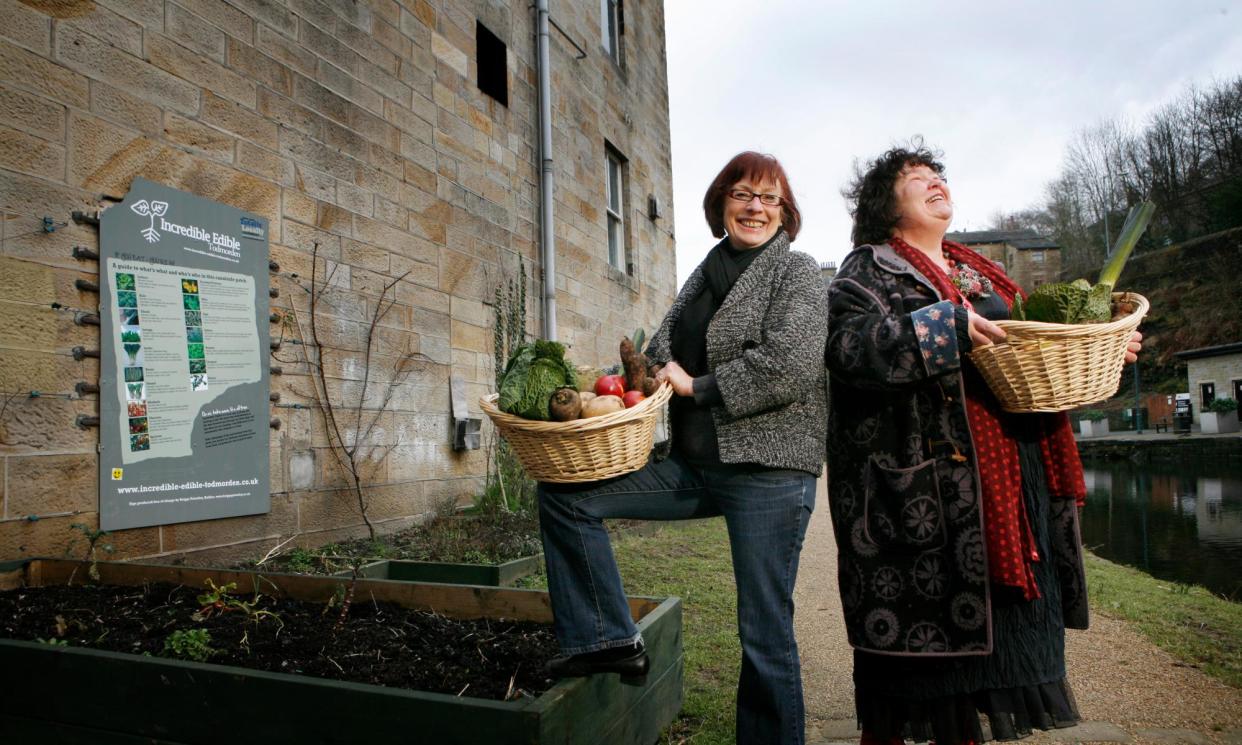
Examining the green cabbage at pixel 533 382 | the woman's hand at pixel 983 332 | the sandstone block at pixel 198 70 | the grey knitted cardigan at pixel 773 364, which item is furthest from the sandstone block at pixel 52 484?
the woman's hand at pixel 983 332

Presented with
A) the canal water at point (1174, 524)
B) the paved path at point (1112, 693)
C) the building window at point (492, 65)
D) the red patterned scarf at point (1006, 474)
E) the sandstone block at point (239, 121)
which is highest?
the building window at point (492, 65)

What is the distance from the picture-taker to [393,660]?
8.36ft

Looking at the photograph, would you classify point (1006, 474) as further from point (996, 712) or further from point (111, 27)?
point (111, 27)

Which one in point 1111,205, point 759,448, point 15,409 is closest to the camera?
point 759,448

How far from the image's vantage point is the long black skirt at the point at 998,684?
6.65 feet

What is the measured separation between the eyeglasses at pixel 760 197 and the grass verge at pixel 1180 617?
3.25m

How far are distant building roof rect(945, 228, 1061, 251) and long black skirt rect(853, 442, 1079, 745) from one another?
66273mm

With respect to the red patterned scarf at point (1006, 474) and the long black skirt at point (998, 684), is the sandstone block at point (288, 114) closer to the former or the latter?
the red patterned scarf at point (1006, 474)

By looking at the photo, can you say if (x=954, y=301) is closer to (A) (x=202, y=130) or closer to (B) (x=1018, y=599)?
(B) (x=1018, y=599)

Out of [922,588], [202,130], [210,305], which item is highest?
[202,130]

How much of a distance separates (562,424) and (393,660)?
1.21m

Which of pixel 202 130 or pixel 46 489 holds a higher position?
pixel 202 130

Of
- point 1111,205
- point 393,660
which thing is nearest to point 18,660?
point 393,660

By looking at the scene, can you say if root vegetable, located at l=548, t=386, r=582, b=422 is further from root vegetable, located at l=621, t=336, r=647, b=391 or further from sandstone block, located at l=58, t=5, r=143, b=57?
sandstone block, located at l=58, t=5, r=143, b=57
